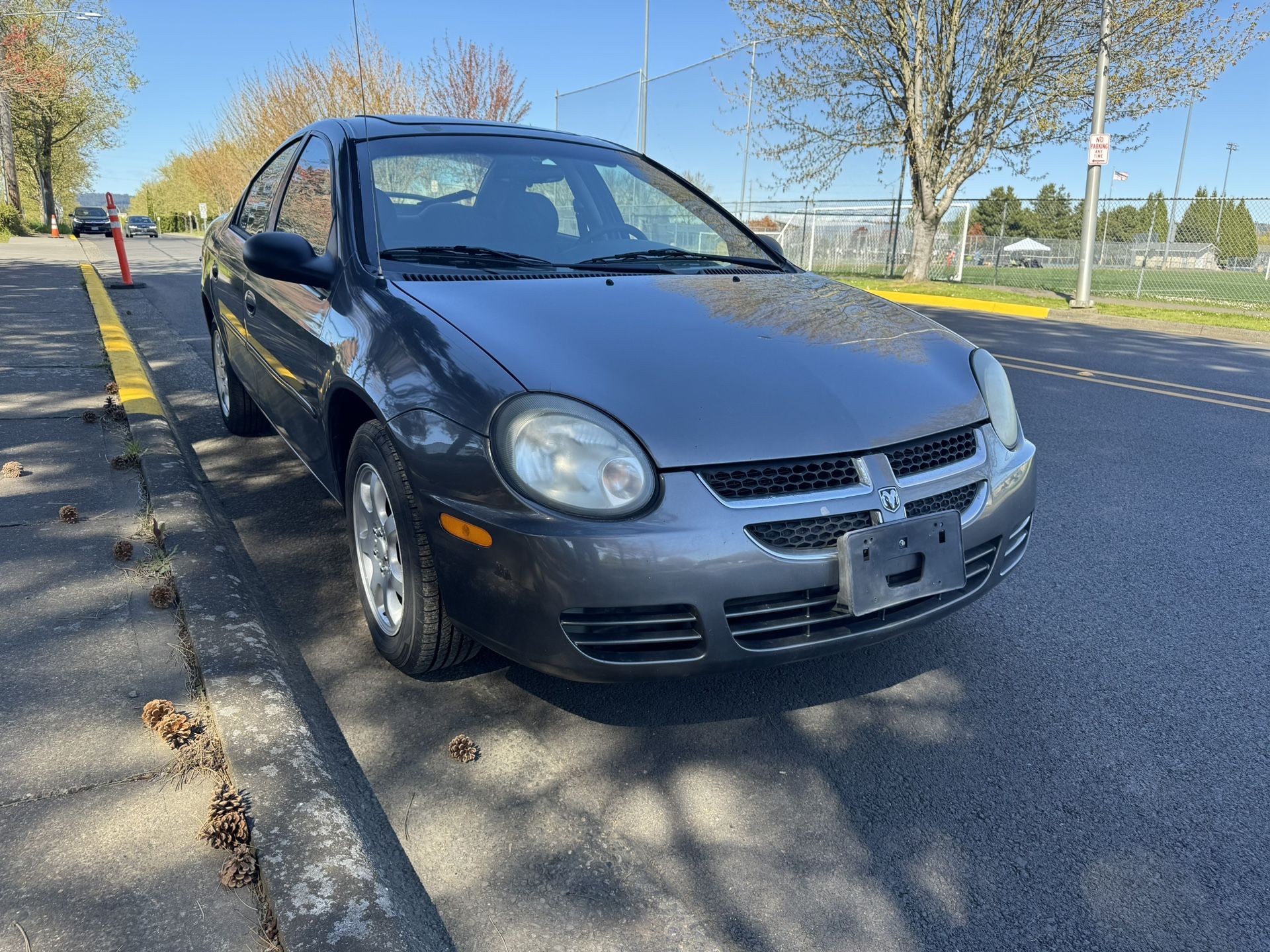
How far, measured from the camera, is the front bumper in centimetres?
186

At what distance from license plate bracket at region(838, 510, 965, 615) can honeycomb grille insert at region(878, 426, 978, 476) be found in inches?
5.1

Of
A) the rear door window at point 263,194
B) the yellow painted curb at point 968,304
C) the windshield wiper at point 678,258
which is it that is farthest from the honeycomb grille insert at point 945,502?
the yellow painted curb at point 968,304

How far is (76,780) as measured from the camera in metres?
1.89

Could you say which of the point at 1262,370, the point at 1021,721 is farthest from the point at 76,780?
the point at 1262,370

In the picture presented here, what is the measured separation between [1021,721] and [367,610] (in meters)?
1.86

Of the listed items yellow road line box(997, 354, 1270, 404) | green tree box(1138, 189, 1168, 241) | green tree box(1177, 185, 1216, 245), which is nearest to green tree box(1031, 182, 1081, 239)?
green tree box(1138, 189, 1168, 241)

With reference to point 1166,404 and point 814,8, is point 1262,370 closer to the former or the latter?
point 1166,404

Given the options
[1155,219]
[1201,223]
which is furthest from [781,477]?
[1155,219]

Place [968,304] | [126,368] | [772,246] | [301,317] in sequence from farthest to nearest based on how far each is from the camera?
[968,304] → [126,368] → [772,246] → [301,317]

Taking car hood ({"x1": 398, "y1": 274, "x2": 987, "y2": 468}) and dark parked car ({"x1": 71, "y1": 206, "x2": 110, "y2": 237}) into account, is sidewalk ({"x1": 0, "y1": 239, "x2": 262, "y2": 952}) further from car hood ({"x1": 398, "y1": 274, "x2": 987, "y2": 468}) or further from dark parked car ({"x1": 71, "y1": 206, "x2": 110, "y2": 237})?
dark parked car ({"x1": 71, "y1": 206, "x2": 110, "y2": 237})

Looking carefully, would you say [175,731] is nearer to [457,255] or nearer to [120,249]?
[457,255]

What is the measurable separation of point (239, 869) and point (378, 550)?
1038 mm

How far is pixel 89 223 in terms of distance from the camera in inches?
1753

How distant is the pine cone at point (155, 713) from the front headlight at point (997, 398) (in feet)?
7.21
